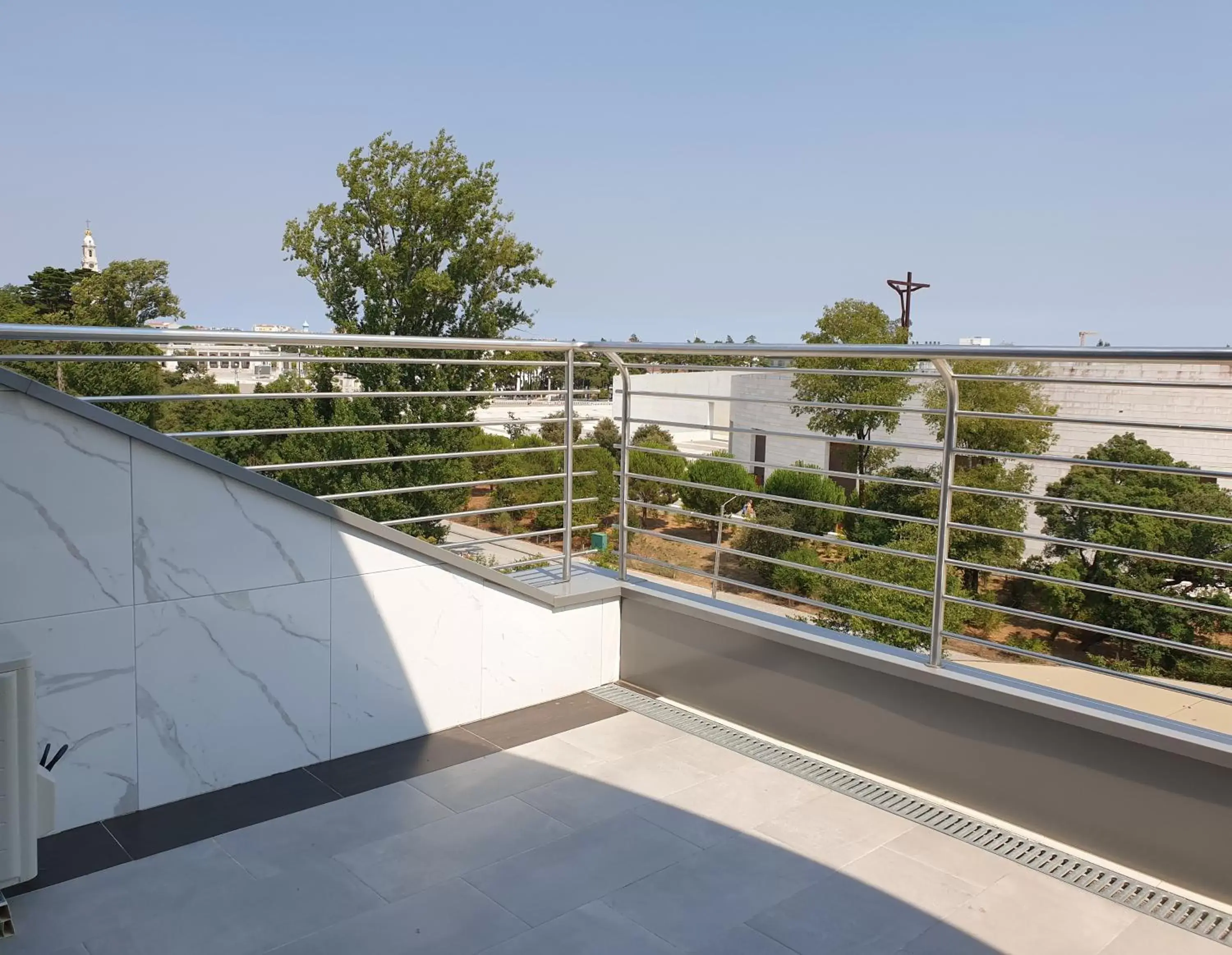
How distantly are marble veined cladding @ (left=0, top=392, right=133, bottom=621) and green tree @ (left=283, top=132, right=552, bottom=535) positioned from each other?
18433 mm

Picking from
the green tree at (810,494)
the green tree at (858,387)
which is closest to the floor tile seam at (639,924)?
the green tree at (810,494)

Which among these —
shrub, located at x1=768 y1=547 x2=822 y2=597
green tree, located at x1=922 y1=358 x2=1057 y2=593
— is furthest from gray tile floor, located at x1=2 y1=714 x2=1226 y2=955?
green tree, located at x1=922 y1=358 x2=1057 y2=593

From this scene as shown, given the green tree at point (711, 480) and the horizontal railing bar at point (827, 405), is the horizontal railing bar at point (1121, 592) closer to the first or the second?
the horizontal railing bar at point (827, 405)

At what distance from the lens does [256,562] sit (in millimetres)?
2967

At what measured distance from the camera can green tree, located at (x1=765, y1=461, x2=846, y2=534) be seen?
20594 mm

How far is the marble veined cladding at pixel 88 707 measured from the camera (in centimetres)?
256

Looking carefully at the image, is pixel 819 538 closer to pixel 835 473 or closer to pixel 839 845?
pixel 835 473

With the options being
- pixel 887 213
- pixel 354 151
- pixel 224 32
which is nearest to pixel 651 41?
pixel 354 151

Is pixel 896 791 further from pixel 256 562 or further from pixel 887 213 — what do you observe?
pixel 887 213

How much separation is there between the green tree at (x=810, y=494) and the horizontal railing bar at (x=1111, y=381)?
17562mm

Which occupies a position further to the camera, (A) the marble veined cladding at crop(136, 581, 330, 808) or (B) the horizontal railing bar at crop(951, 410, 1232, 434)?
(A) the marble veined cladding at crop(136, 581, 330, 808)

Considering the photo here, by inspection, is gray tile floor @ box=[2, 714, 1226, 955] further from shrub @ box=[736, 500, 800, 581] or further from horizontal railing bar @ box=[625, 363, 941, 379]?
shrub @ box=[736, 500, 800, 581]

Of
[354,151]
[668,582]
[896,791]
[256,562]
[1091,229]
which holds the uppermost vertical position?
[1091,229]

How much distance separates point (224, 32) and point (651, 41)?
16840 millimetres
